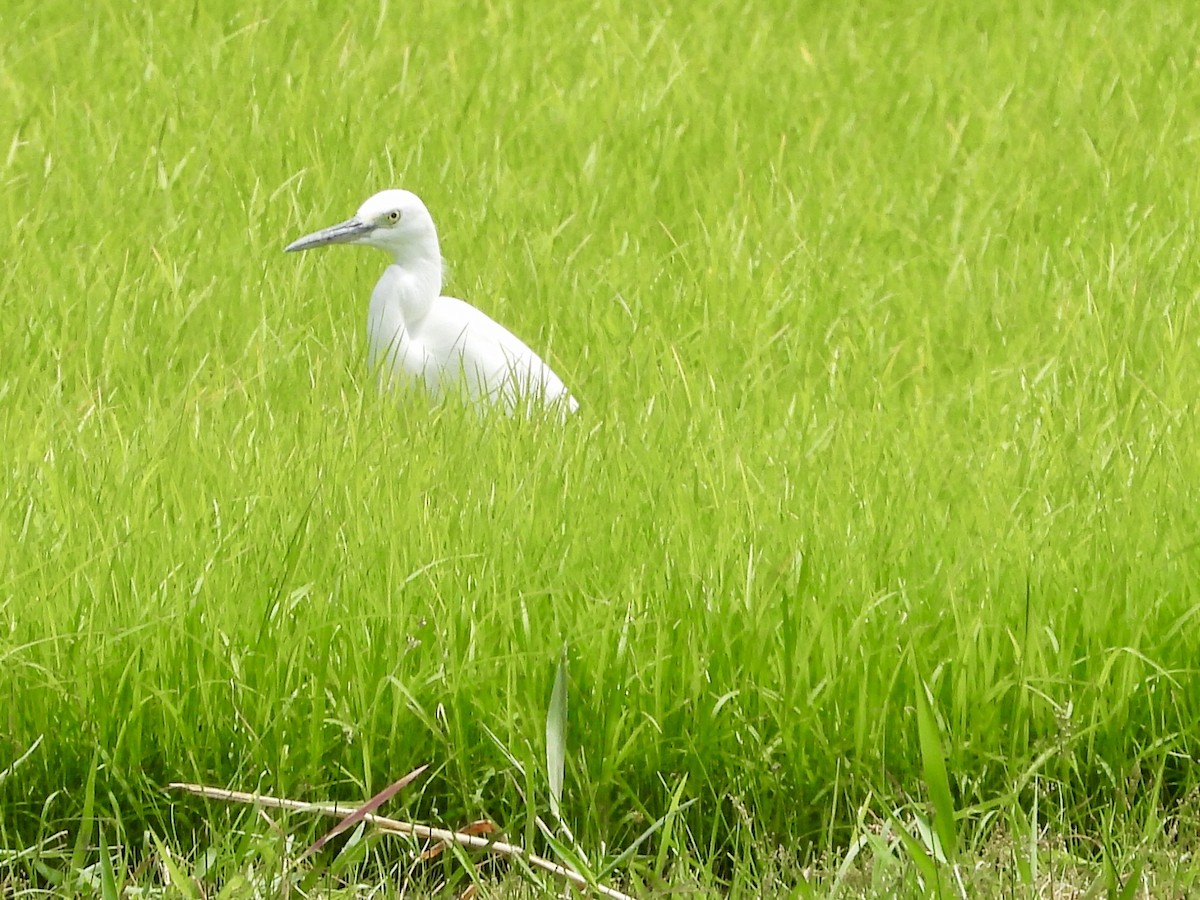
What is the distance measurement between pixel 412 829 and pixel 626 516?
35.6 inches

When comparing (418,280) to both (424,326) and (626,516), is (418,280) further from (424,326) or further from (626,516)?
(626,516)

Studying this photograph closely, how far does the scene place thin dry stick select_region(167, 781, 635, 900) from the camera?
2.46 m

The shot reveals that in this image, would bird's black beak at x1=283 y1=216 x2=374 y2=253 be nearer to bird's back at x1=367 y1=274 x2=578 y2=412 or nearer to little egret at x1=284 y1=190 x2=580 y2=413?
little egret at x1=284 y1=190 x2=580 y2=413

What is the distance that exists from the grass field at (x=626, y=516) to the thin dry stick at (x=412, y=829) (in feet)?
0.18

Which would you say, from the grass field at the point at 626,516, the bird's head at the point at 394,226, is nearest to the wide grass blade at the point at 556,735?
the grass field at the point at 626,516

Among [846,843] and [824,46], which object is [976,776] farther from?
[824,46]

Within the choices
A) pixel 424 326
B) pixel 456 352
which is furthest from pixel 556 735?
pixel 424 326

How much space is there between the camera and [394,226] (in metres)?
4.91

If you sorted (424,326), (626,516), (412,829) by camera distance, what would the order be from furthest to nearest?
(424,326) → (626,516) → (412,829)

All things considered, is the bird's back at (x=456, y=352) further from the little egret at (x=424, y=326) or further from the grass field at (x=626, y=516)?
the grass field at (x=626, y=516)

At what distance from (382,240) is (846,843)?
99.4 inches

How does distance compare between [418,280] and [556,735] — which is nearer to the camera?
[556,735]

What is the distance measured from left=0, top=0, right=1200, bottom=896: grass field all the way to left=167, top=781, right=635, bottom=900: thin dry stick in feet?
0.18

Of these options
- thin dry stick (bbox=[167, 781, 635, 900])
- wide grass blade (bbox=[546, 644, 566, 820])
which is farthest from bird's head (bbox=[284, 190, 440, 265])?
wide grass blade (bbox=[546, 644, 566, 820])
